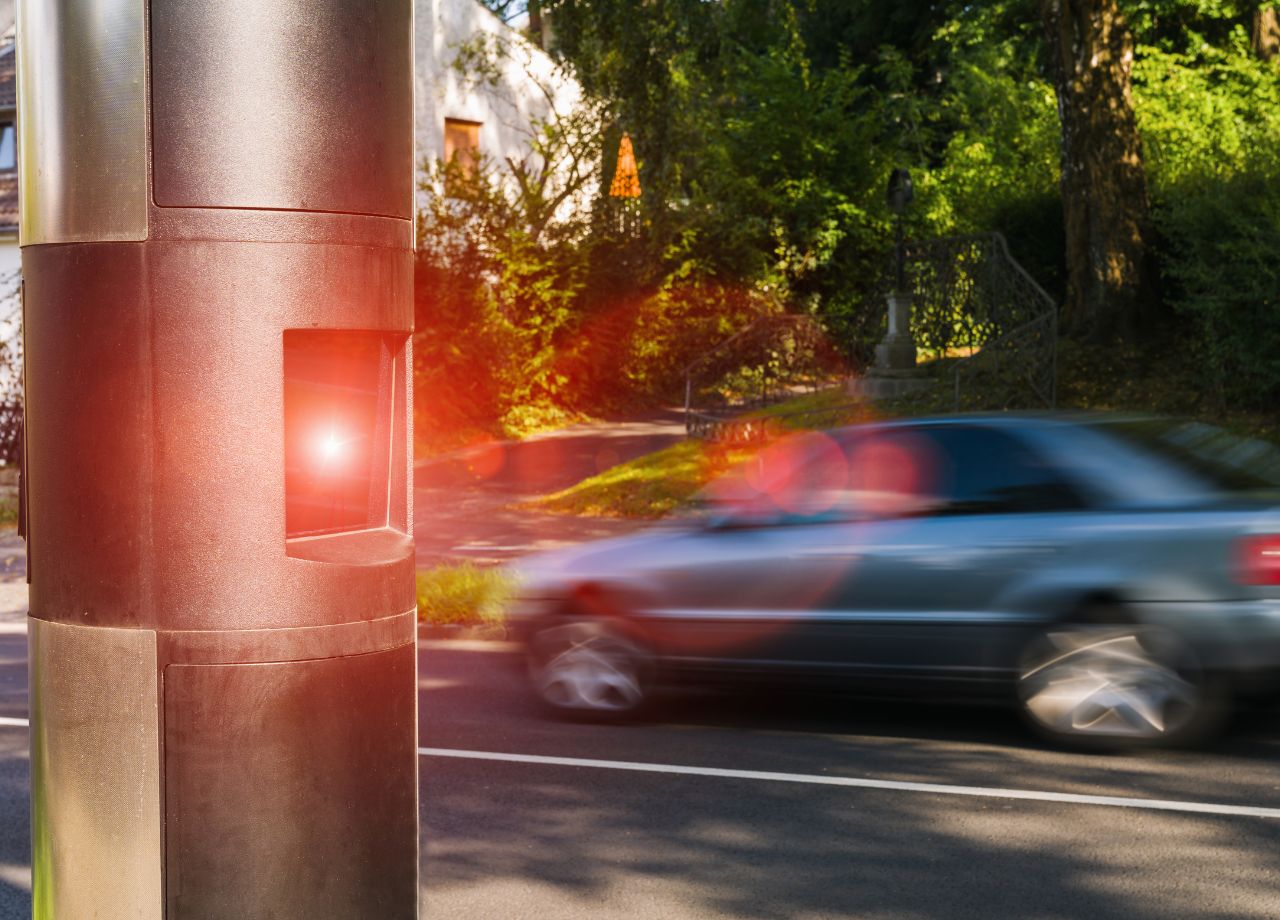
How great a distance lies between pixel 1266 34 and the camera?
97.5 feet

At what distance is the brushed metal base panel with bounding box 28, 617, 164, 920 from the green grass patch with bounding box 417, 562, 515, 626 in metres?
8.37

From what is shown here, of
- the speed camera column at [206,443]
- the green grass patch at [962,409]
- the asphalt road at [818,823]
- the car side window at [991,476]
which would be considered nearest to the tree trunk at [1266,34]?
the green grass patch at [962,409]

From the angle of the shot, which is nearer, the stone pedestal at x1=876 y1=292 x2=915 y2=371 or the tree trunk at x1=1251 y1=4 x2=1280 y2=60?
the stone pedestal at x1=876 y1=292 x2=915 y2=371

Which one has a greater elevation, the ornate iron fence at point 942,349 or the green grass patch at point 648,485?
the ornate iron fence at point 942,349

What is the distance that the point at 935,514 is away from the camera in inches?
298

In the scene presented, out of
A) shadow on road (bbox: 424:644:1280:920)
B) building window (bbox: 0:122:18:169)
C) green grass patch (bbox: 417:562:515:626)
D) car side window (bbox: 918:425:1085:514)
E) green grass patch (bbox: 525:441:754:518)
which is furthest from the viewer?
building window (bbox: 0:122:18:169)

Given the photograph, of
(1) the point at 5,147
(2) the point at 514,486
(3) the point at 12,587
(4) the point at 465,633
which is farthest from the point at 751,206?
(4) the point at 465,633

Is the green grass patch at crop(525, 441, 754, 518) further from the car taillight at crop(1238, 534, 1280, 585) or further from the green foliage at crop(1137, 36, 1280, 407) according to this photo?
the car taillight at crop(1238, 534, 1280, 585)

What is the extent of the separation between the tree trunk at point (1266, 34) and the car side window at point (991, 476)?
2474 cm

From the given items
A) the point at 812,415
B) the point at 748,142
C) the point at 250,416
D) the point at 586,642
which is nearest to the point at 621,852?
the point at 586,642

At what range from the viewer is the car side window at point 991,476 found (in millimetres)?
7395

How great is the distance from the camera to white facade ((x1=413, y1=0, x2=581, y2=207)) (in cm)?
2858

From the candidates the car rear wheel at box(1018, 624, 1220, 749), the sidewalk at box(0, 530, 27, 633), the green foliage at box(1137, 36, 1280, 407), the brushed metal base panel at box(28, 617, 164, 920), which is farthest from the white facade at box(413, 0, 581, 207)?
the brushed metal base panel at box(28, 617, 164, 920)

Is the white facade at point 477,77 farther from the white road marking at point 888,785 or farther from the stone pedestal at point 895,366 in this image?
the white road marking at point 888,785
